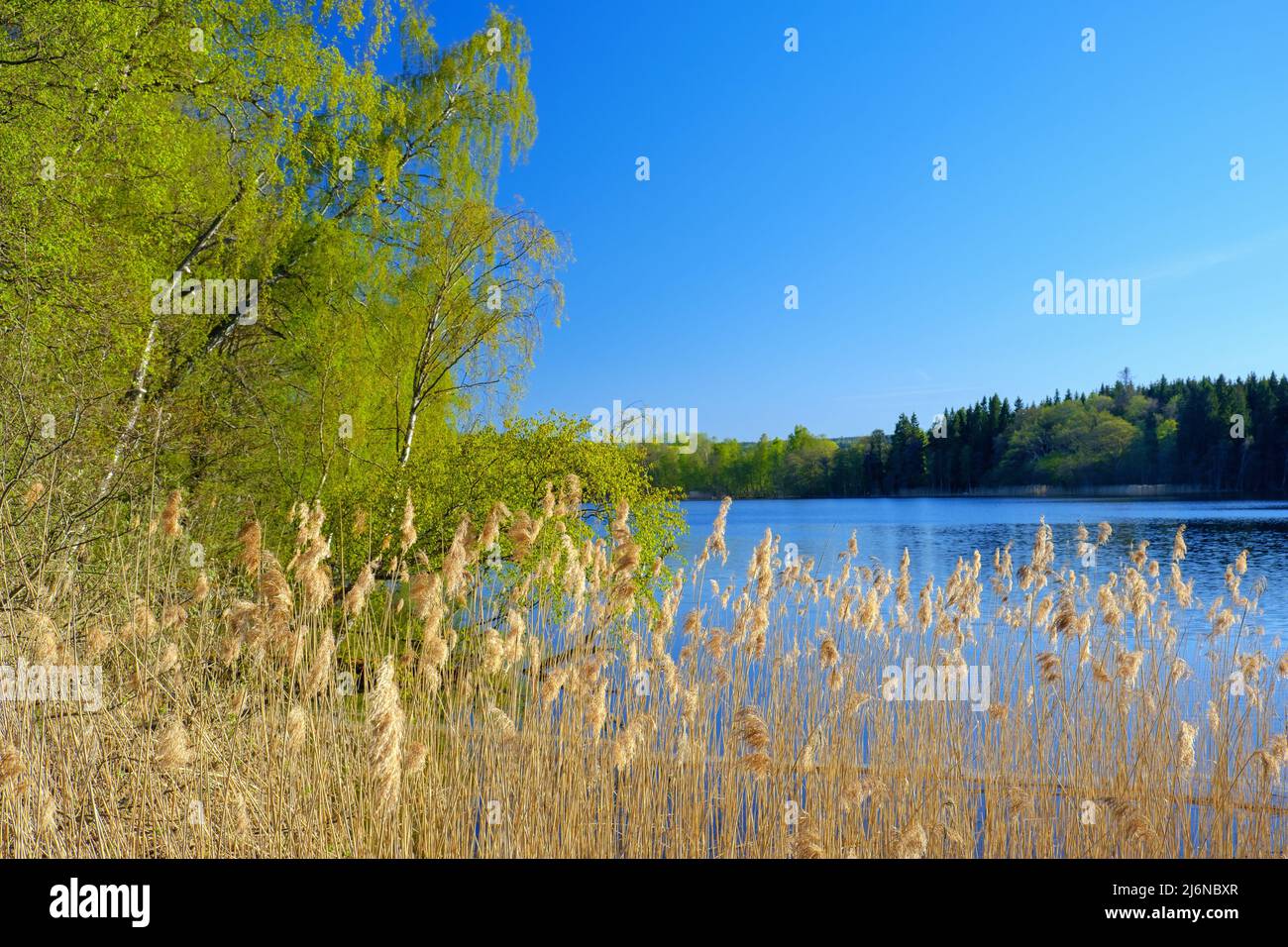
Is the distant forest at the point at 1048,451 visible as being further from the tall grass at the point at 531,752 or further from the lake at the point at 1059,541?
the tall grass at the point at 531,752

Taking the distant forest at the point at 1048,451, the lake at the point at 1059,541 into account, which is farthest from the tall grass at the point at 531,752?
the distant forest at the point at 1048,451

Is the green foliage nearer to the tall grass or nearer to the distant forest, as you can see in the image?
the tall grass

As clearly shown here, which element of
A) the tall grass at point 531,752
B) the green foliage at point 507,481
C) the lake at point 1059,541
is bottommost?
the lake at point 1059,541

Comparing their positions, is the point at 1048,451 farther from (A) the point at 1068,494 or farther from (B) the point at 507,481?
(B) the point at 507,481

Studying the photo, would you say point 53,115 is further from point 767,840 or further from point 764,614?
point 767,840

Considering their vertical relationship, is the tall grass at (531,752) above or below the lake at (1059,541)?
above

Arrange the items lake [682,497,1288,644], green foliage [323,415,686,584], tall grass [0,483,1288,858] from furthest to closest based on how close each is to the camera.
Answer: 1. lake [682,497,1288,644]
2. green foliage [323,415,686,584]
3. tall grass [0,483,1288,858]

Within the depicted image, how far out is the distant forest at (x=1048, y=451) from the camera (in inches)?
2569

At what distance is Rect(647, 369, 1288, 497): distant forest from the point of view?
6525cm

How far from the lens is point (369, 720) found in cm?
274

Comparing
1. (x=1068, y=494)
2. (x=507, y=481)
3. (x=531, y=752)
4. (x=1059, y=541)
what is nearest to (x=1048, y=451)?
(x=1068, y=494)

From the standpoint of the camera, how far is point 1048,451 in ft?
265

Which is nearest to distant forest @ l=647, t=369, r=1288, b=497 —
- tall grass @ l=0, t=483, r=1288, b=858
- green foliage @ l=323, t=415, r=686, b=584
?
green foliage @ l=323, t=415, r=686, b=584
